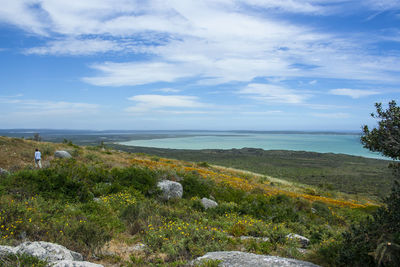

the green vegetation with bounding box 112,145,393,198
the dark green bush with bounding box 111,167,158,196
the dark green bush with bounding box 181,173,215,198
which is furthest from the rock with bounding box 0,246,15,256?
the green vegetation with bounding box 112,145,393,198

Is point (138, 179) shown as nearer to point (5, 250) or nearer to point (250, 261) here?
point (5, 250)

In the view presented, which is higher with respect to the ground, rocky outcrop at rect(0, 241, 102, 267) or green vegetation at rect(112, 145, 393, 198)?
rocky outcrop at rect(0, 241, 102, 267)

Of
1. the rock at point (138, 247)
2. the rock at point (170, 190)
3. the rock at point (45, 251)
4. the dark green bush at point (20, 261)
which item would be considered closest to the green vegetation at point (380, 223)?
the rock at point (138, 247)

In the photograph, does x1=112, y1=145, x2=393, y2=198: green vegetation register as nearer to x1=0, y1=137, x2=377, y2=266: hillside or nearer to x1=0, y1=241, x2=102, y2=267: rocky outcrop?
x1=0, y1=137, x2=377, y2=266: hillside

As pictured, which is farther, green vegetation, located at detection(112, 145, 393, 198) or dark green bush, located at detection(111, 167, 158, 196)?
green vegetation, located at detection(112, 145, 393, 198)

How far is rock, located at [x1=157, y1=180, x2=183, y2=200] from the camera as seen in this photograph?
12155 mm

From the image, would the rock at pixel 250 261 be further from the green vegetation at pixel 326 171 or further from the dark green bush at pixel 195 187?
the green vegetation at pixel 326 171

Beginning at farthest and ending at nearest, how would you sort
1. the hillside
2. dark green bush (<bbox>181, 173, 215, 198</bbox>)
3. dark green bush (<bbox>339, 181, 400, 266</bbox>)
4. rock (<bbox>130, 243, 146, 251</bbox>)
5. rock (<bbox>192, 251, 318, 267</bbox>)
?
dark green bush (<bbox>181, 173, 215, 198</bbox>)
rock (<bbox>130, 243, 146, 251</bbox>)
the hillside
rock (<bbox>192, 251, 318, 267</bbox>)
dark green bush (<bbox>339, 181, 400, 266</bbox>)

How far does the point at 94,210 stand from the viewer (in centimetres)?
845

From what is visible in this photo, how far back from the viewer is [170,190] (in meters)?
12.5

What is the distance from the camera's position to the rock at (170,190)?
1216cm

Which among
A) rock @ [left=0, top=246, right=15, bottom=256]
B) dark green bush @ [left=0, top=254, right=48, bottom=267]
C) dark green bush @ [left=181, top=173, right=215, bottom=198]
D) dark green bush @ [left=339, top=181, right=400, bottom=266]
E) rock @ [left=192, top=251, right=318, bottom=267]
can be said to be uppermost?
dark green bush @ [left=339, top=181, right=400, bottom=266]

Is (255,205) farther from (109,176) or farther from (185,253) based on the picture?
(109,176)

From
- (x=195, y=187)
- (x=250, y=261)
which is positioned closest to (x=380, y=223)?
(x=250, y=261)
